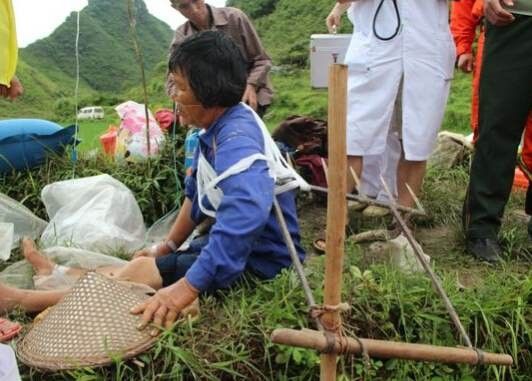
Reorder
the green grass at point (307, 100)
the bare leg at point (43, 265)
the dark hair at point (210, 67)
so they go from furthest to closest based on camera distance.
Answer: the green grass at point (307, 100), the bare leg at point (43, 265), the dark hair at point (210, 67)

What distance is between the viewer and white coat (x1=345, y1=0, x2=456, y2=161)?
3502mm

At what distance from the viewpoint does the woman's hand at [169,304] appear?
2396 mm

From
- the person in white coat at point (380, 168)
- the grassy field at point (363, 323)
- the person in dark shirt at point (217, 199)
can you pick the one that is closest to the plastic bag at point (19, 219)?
the person in dark shirt at point (217, 199)

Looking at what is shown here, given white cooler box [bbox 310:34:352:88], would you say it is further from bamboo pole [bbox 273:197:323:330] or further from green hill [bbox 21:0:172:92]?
green hill [bbox 21:0:172:92]

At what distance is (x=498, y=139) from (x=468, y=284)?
0.78m

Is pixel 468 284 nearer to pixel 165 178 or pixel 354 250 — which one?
pixel 354 250

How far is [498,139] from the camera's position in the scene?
338cm

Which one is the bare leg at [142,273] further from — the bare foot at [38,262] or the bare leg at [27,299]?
the bare foot at [38,262]

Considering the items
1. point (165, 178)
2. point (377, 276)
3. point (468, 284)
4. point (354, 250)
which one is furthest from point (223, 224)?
point (165, 178)

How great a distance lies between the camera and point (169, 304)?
2.41 m

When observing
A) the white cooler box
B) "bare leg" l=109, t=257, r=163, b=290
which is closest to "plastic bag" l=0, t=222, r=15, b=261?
"bare leg" l=109, t=257, r=163, b=290

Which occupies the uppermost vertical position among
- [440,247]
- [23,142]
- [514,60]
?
[514,60]

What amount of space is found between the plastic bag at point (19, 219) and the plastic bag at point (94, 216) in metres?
0.10

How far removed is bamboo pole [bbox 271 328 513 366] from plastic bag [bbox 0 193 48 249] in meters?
2.55
